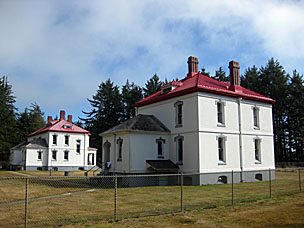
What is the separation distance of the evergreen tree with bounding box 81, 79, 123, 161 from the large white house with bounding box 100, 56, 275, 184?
3543 centimetres

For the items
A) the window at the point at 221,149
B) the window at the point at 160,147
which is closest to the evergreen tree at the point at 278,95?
the window at the point at 221,149

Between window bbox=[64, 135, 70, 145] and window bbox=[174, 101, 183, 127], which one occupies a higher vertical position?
window bbox=[174, 101, 183, 127]

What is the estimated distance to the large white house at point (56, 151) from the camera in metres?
47.3

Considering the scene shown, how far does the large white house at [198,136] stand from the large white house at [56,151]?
2366cm

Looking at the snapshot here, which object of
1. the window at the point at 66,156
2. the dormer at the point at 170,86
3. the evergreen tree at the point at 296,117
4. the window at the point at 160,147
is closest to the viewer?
the window at the point at 160,147

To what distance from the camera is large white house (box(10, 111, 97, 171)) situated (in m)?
47.3

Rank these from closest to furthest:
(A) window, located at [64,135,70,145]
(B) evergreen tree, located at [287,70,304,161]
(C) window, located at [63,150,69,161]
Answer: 1. (C) window, located at [63,150,69,161]
2. (A) window, located at [64,135,70,145]
3. (B) evergreen tree, located at [287,70,304,161]

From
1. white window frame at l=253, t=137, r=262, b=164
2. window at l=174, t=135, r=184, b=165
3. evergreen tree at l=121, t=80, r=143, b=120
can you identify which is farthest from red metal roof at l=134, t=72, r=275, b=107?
evergreen tree at l=121, t=80, r=143, b=120

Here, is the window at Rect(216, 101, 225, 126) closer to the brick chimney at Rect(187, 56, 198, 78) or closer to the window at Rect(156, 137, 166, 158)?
the window at Rect(156, 137, 166, 158)

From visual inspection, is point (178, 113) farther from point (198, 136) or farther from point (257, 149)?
point (257, 149)

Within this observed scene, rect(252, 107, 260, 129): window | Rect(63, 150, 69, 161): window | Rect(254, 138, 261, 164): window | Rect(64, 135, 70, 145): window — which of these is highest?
Rect(252, 107, 260, 129): window

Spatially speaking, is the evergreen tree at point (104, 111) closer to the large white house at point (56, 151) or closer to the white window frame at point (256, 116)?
the large white house at point (56, 151)

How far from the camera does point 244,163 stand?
27.2 m

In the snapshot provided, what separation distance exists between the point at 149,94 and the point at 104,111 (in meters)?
10.6
